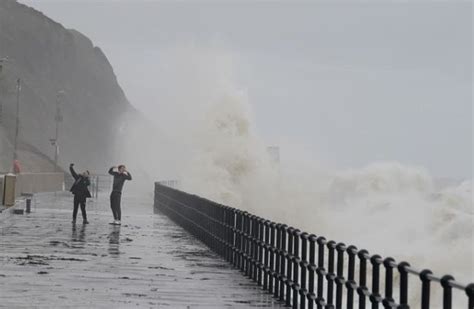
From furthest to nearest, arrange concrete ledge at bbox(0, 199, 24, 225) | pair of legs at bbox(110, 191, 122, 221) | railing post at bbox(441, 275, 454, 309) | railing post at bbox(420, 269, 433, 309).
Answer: concrete ledge at bbox(0, 199, 24, 225) → pair of legs at bbox(110, 191, 122, 221) → railing post at bbox(420, 269, 433, 309) → railing post at bbox(441, 275, 454, 309)

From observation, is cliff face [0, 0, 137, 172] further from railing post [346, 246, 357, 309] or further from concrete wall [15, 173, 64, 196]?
railing post [346, 246, 357, 309]

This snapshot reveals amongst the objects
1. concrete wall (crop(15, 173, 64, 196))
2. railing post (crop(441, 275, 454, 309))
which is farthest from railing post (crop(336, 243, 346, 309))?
concrete wall (crop(15, 173, 64, 196))

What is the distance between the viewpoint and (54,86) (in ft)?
574

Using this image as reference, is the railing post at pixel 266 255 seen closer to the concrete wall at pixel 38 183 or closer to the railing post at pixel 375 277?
the railing post at pixel 375 277

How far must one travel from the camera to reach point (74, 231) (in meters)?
29.8

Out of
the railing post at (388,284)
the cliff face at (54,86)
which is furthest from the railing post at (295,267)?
the cliff face at (54,86)

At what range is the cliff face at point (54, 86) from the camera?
159m

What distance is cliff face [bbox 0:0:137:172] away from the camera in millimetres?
159375

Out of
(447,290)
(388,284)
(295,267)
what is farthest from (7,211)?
(447,290)

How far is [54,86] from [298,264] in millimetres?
164204

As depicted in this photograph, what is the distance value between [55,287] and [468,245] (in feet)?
196

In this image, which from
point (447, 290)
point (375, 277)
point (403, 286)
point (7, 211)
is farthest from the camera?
point (7, 211)

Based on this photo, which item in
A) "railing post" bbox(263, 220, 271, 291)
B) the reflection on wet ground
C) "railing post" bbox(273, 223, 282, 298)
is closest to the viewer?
"railing post" bbox(273, 223, 282, 298)

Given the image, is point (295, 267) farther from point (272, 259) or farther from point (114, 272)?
point (114, 272)
